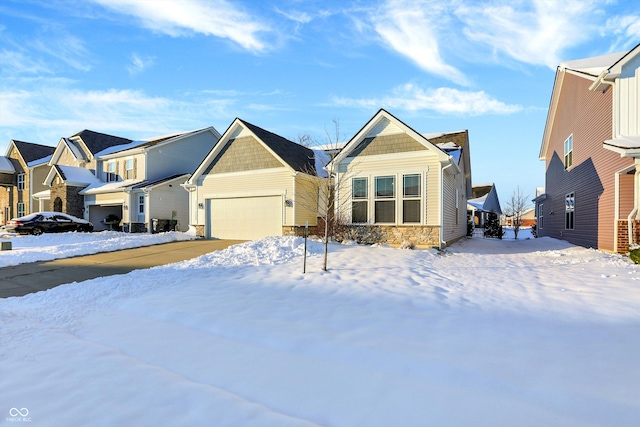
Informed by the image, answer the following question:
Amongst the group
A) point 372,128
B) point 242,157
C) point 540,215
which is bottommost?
point 540,215

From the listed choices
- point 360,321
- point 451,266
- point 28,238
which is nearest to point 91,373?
point 360,321

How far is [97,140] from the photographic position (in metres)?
27.2

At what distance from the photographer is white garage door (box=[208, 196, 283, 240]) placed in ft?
53.7

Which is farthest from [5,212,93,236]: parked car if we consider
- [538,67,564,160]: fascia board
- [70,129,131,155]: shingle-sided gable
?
[538,67,564,160]: fascia board

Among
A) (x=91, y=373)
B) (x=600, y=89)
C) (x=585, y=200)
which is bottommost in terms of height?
(x=91, y=373)

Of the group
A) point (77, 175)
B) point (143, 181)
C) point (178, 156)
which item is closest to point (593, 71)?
point (178, 156)

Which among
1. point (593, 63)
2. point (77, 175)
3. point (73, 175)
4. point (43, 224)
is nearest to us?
point (593, 63)

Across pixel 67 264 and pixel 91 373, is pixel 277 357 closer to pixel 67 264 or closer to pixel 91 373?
pixel 91 373

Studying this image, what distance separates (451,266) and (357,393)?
7.19 meters

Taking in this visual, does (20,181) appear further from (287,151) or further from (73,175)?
(287,151)

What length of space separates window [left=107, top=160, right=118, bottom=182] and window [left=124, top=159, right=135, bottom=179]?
1.15 meters

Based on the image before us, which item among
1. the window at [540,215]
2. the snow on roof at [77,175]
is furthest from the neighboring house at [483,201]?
the snow on roof at [77,175]

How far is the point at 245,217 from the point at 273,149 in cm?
372

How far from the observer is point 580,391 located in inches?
121
